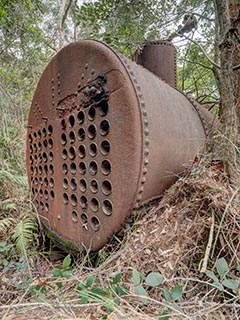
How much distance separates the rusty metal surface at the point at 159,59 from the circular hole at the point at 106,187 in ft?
5.16

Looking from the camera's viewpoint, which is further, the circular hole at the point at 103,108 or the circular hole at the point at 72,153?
the circular hole at the point at 72,153

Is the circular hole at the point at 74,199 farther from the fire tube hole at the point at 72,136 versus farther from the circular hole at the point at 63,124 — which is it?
the circular hole at the point at 63,124

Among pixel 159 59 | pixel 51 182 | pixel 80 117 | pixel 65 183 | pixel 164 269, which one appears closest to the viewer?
pixel 164 269

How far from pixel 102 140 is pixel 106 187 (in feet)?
0.95

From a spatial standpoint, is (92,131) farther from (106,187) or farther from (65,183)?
(65,183)

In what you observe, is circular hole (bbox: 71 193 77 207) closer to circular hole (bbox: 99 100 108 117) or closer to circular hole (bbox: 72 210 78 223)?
circular hole (bbox: 72 210 78 223)

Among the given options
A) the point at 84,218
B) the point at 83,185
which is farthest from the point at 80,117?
the point at 84,218

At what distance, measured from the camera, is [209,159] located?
212cm

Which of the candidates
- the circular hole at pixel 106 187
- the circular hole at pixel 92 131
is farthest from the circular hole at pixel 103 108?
the circular hole at pixel 106 187

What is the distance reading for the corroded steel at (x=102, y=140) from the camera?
174 cm

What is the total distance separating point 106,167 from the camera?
188cm

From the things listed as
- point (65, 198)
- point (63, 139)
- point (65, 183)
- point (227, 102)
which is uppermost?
point (227, 102)

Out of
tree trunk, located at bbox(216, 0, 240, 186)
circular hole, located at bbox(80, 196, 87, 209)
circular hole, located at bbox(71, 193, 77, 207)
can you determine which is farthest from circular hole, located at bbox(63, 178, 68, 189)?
tree trunk, located at bbox(216, 0, 240, 186)

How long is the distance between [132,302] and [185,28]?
426cm
